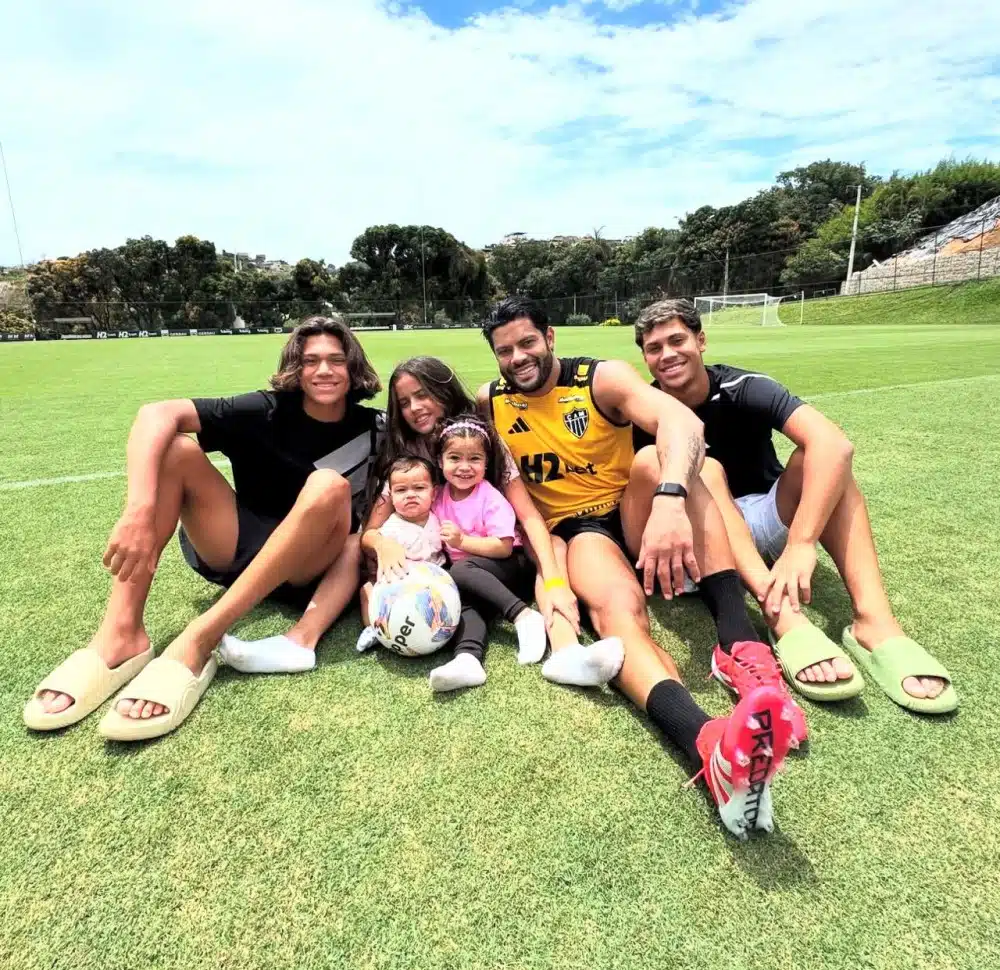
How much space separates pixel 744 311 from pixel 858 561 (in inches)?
1639

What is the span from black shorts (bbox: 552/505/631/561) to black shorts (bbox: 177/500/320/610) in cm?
122

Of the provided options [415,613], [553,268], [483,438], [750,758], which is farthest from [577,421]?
[553,268]

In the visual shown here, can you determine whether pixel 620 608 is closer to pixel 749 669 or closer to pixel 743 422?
pixel 749 669

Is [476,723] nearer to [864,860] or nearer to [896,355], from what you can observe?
[864,860]

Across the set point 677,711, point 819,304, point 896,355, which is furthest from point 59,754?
point 819,304

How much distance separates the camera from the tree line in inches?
2152

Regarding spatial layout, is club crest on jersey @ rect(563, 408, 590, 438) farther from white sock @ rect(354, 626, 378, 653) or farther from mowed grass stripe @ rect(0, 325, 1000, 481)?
mowed grass stripe @ rect(0, 325, 1000, 481)

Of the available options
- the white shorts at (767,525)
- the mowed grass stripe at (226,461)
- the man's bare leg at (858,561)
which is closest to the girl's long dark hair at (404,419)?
the white shorts at (767,525)

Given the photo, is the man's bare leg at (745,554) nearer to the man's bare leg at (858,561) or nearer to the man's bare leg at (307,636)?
the man's bare leg at (858,561)

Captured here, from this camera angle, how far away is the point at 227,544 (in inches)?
117

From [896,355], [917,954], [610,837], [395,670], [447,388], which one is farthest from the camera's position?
[896,355]

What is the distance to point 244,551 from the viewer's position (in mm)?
3004

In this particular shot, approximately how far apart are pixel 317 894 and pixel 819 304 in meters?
47.8

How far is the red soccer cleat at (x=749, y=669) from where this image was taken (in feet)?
7.25
